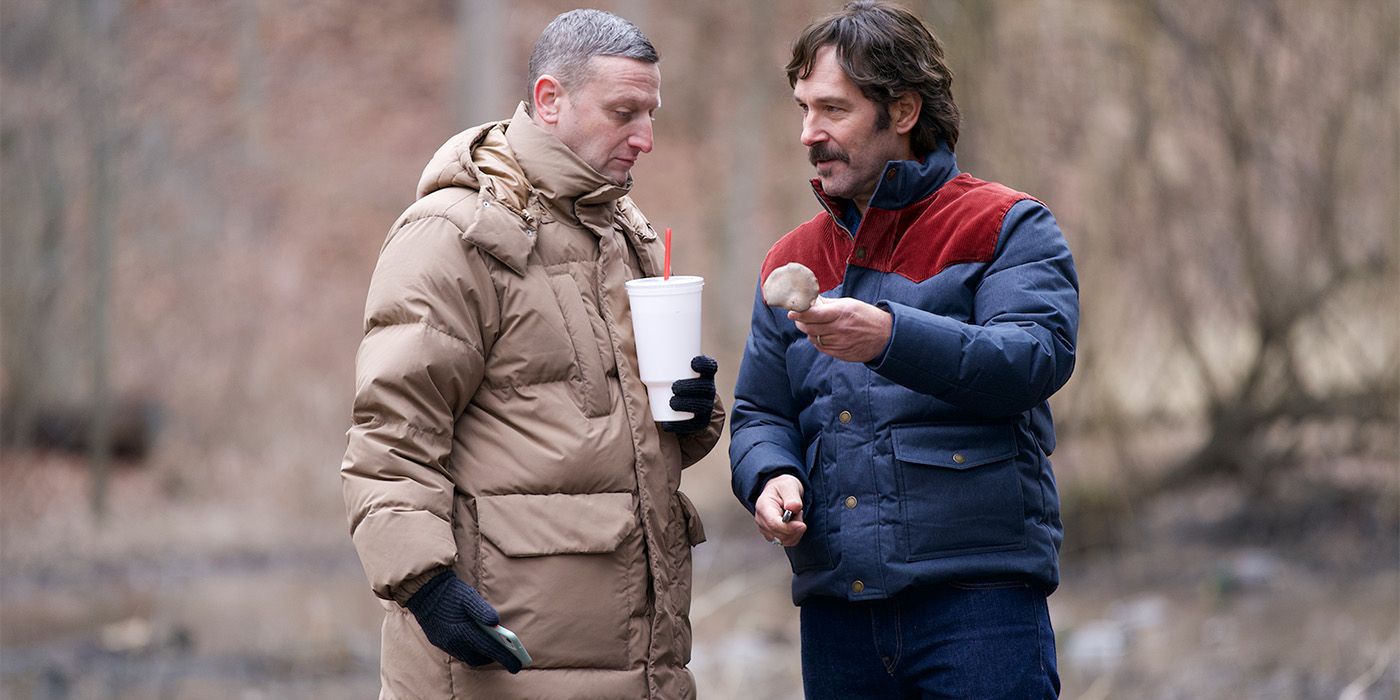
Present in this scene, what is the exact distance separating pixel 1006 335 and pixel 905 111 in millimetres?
497

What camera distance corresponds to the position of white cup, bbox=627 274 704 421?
283 cm

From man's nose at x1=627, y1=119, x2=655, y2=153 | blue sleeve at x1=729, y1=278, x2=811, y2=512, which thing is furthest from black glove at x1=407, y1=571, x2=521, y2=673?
man's nose at x1=627, y1=119, x2=655, y2=153

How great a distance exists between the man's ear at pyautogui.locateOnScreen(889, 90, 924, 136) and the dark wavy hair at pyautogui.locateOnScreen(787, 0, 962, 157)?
11mm

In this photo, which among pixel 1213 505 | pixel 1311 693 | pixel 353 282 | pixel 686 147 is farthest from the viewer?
pixel 686 147

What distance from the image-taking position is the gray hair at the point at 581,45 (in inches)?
114

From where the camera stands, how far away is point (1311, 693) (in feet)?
17.2

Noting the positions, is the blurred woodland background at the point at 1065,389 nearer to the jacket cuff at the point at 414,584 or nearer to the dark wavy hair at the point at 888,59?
the dark wavy hair at the point at 888,59

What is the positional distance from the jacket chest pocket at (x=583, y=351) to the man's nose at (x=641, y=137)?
29 cm

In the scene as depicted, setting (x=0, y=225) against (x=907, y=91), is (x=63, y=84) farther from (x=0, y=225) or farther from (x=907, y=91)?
(x=907, y=91)

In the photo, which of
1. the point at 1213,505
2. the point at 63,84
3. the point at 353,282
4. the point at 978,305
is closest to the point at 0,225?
the point at 63,84

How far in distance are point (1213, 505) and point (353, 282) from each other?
396 inches

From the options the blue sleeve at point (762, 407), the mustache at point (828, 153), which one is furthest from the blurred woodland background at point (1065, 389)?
the mustache at point (828, 153)

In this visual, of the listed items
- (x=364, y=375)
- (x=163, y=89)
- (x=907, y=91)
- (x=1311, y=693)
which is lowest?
(x=1311, y=693)

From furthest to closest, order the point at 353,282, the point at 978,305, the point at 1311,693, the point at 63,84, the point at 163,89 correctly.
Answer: the point at 353,282, the point at 163,89, the point at 63,84, the point at 1311,693, the point at 978,305
